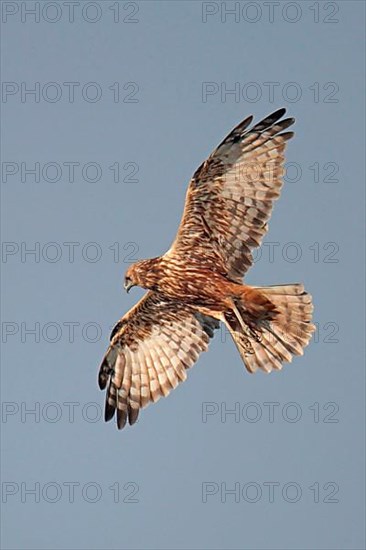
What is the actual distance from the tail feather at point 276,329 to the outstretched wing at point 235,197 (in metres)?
0.55

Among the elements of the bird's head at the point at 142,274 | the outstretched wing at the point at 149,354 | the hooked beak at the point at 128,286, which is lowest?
the outstretched wing at the point at 149,354

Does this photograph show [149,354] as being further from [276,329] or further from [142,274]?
[276,329]

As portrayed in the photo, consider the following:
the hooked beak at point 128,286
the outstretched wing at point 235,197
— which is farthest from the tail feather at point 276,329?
the hooked beak at point 128,286

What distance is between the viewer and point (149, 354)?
19.5 meters

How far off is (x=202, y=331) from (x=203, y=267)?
68.0 inches

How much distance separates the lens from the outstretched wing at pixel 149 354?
19.3 m

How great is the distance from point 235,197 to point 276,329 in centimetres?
157

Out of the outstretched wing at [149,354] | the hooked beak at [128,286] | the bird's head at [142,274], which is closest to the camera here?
the bird's head at [142,274]

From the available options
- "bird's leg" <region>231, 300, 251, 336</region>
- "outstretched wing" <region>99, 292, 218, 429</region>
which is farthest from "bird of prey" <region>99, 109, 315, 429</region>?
"outstretched wing" <region>99, 292, 218, 429</region>

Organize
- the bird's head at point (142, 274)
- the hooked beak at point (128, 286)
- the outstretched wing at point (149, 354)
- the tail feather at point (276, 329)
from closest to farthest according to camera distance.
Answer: the tail feather at point (276, 329) < the bird's head at point (142, 274) < the hooked beak at point (128, 286) < the outstretched wing at point (149, 354)

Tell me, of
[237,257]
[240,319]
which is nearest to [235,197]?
[237,257]

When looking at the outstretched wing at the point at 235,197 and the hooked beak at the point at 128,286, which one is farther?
the hooked beak at the point at 128,286

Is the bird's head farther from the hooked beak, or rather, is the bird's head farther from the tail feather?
the tail feather

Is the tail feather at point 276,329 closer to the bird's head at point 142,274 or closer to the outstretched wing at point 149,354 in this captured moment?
the bird's head at point 142,274
